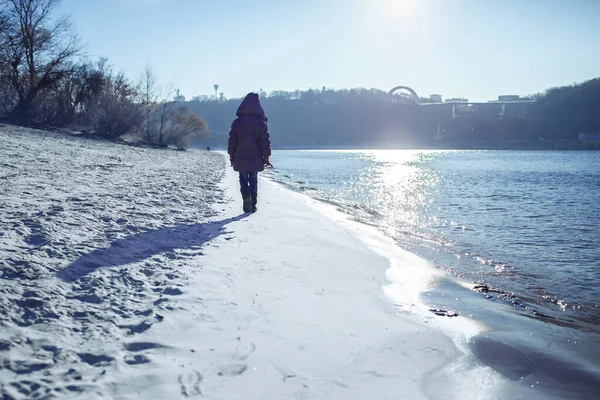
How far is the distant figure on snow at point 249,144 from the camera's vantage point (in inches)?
273

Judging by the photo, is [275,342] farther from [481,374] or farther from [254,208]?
[254,208]

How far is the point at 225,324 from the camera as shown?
2.56 metres

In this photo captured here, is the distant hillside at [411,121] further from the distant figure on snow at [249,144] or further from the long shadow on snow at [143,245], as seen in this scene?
the long shadow on snow at [143,245]

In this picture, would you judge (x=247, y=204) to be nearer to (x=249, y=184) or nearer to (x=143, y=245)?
(x=249, y=184)

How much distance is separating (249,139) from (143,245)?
10.7 ft

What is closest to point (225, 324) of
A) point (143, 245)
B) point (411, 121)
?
point (143, 245)

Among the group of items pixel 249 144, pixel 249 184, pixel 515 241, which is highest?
pixel 249 144

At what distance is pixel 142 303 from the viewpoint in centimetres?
→ 271

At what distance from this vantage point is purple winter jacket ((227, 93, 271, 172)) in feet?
22.7

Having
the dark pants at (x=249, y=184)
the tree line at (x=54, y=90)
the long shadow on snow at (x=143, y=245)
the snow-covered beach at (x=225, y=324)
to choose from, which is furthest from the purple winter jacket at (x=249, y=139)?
the tree line at (x=54, y=90)

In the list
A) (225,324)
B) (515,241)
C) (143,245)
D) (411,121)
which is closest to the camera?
(225,324)

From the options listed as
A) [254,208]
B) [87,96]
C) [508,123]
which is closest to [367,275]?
[254,208]

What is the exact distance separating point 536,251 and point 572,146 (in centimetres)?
8978

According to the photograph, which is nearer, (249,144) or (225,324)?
(225,324)
